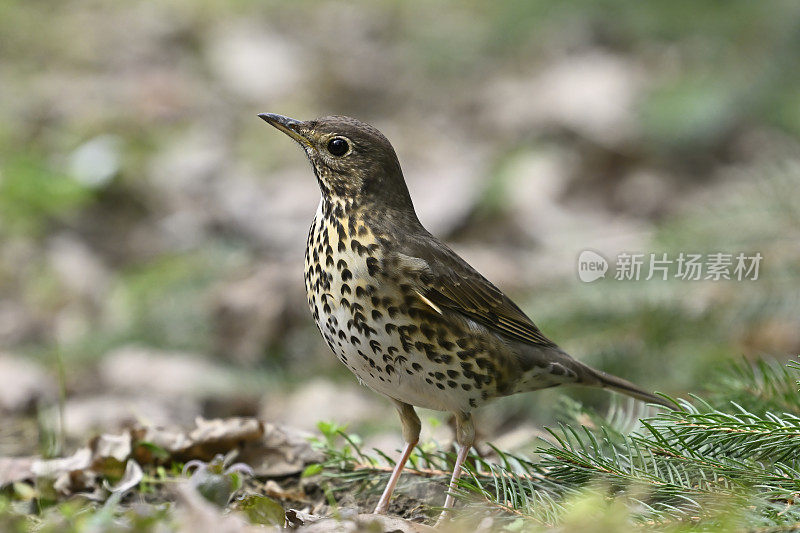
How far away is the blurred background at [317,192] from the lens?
4.82 metres

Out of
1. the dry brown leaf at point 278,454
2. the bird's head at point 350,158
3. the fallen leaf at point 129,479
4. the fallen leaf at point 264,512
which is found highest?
the bird's head at point 350,158

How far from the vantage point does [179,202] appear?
7914 mm

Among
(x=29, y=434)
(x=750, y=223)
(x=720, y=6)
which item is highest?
A: (x=720, y=6)

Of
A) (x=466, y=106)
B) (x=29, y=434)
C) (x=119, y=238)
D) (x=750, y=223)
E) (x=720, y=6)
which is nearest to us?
(x=29, y=434)

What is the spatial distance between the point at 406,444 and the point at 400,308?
20.9 inches

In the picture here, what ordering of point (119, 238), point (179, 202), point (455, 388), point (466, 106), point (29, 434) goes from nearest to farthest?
point (455, 388) → point (29, 434) → point (119, 238) → point (179, 202) → point (466, 106)

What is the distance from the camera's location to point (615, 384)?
371cm

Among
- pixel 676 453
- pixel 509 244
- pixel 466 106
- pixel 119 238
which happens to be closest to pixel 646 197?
pixel 509 244

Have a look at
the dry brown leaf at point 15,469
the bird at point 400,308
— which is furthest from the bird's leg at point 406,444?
the dry brown leaf at point 15,469

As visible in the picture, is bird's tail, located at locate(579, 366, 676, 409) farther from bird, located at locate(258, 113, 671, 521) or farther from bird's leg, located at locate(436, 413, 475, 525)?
bird's leg, located at locate(436, 413, 475, 525)

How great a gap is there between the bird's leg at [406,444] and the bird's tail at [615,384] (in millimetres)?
728

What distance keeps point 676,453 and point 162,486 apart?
179 centimetres

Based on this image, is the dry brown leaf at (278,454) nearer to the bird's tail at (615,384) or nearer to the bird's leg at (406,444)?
Result: the bird's leg at (406,444)

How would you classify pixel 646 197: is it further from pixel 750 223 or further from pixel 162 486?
pixel 162 486
